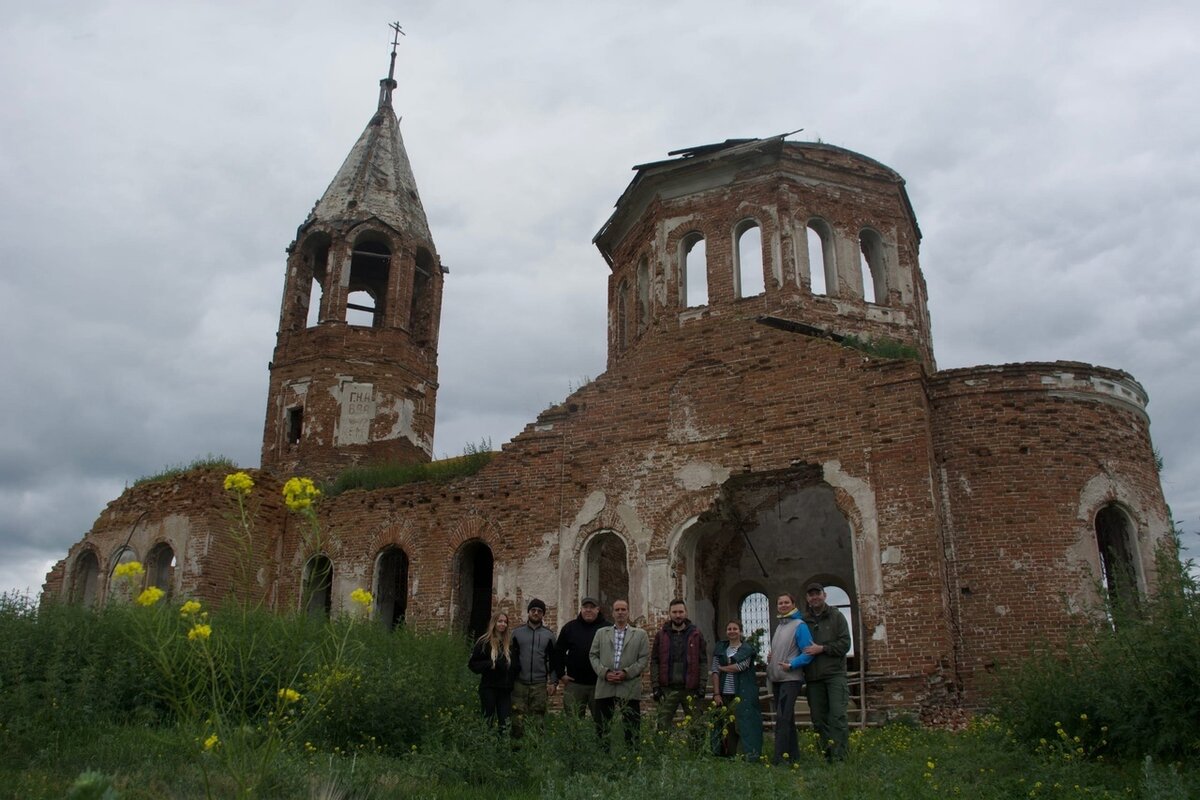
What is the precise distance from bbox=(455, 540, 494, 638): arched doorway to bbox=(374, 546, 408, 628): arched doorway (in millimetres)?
1094

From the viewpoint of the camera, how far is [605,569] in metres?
14.6

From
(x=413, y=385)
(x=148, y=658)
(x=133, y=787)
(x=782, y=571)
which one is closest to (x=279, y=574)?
(x=413, y=385)

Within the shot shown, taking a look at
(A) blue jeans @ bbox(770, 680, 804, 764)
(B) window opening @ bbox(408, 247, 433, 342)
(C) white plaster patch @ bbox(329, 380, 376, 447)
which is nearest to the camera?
(A) blue jeans @ bbox(770, 680, 804, 764)

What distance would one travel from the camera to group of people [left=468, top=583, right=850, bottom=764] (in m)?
7.82

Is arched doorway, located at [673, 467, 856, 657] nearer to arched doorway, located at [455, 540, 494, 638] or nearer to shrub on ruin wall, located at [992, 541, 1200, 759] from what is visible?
arched doorway, located at [455, 540, 494, 638]

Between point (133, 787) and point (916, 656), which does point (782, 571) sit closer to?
point (916, 656)

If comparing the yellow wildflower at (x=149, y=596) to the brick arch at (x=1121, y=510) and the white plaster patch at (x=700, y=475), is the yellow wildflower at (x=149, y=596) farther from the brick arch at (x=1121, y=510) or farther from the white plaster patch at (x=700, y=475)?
the brick arch at (x=1121, y=510)

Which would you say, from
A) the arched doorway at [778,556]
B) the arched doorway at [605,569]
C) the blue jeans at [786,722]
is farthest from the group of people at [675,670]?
the arched doorway at [778,556]

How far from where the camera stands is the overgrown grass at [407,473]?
1530 centimetres

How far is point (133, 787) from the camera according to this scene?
5.64 meters

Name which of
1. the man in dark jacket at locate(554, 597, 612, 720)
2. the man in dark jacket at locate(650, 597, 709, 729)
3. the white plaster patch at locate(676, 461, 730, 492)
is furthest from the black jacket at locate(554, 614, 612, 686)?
the white plaster patch at locate(676, 461, 730, 492)

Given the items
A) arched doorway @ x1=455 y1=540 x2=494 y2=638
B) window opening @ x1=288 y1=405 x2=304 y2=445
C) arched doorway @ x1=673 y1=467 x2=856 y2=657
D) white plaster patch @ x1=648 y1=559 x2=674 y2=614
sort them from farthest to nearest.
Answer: window opening @ x1=288 y1=405 x2=304 y2=445 → arched doorway @ x1=673 y1=467 x2=856 y2=657 → arched doorway @ x1=455 y1=540 x2=494 y2=638 → white plaster patch @ x1=648 y1=559 x2=674 y2=614

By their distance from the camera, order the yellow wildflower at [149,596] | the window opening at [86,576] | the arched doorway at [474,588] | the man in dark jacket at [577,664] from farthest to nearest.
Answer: the window opening at [86,576]
the arched doorway at [474,588]
the man in dark jacket at [577,664]
the yellow wildflower at [149,596]

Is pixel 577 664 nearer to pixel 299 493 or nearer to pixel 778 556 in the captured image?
pixel 299 493
